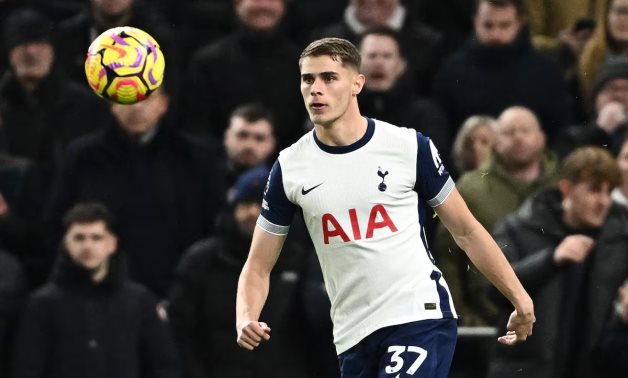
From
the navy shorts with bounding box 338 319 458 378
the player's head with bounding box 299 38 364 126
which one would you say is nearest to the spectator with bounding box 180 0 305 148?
the player's head with bounding box 299 38 364 126

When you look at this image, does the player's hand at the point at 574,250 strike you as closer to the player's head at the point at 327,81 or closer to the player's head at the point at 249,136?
the player's head at the point at 327,81

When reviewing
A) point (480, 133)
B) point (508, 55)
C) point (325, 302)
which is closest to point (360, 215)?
point (325, 302)

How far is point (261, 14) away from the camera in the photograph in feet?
40.2

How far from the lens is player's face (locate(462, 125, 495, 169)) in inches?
443

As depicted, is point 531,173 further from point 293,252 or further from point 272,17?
point 272,17

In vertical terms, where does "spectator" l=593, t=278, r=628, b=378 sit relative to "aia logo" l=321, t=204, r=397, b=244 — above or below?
below

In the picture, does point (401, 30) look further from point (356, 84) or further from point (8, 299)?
point (356, 84)

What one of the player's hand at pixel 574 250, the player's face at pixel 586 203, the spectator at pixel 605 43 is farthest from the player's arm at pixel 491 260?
the spectator at pixel 605 43

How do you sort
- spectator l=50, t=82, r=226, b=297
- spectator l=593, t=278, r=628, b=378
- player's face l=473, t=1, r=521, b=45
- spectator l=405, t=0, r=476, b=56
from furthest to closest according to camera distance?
spectator l=405, t=0, r=476, b=56 → player's face l=473, t=1, r=521, b=45 → spectator l=50, t=82, r=226, b=297 → spectator l=593, t=278, r=628, b=378

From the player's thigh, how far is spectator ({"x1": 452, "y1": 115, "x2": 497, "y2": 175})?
3621 millimetres

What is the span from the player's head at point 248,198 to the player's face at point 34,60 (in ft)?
7.27

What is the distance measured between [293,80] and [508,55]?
170cm

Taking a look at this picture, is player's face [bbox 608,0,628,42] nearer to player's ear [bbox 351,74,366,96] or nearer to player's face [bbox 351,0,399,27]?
player's face [bbox 351,0,399,27]

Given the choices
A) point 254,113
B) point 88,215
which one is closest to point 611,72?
point 254,113
